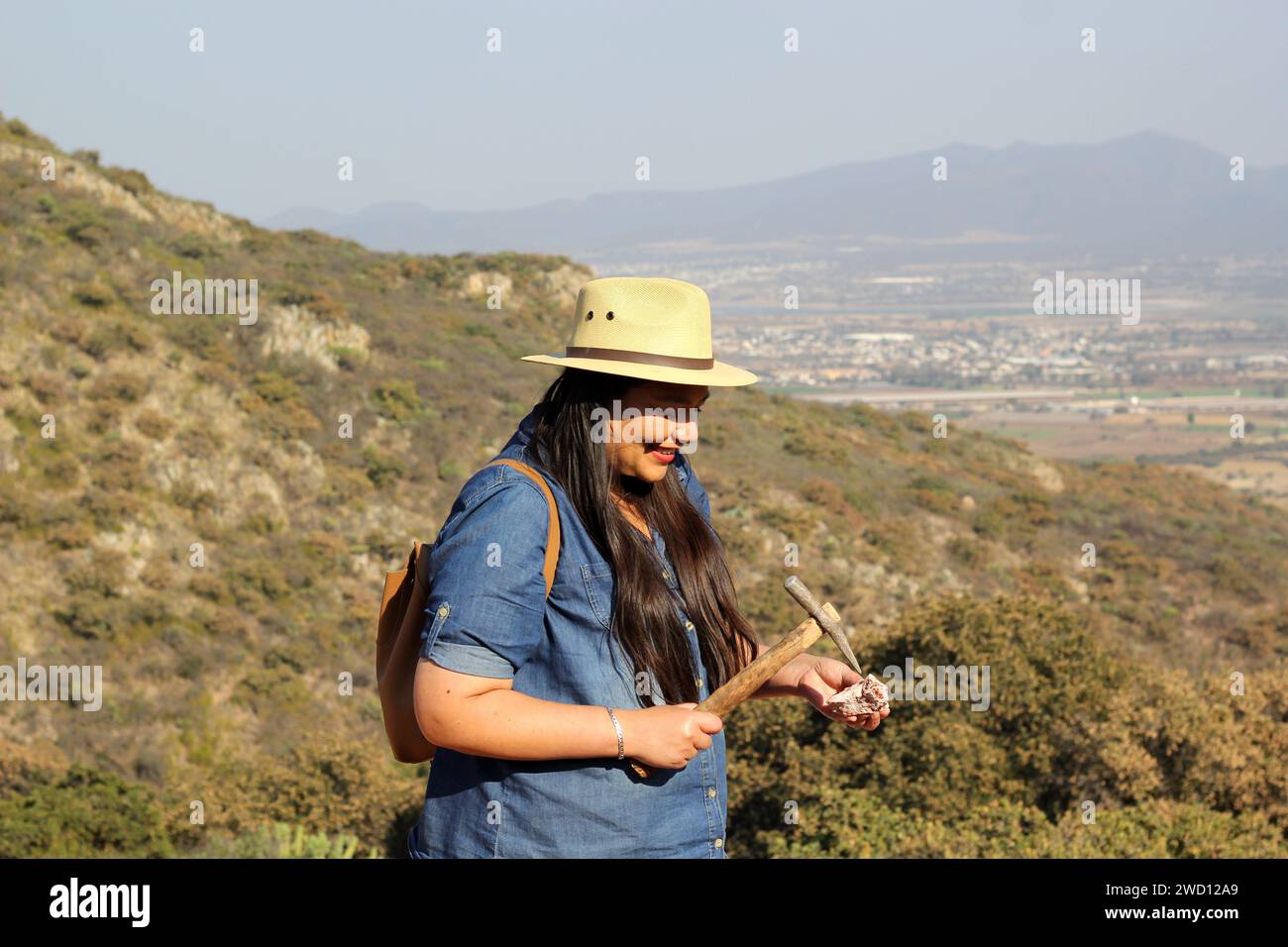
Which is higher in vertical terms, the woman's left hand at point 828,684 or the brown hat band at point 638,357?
the brown hat band at point 638,357

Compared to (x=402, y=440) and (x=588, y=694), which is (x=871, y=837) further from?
(x=402, y=440)

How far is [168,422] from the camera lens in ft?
60.5

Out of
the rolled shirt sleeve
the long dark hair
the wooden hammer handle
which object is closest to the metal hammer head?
the wooden hammer handle

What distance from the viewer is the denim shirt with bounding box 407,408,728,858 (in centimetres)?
185

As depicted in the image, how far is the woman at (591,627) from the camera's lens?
6.07 ft

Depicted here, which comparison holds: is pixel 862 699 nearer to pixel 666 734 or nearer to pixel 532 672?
pixel 666 734

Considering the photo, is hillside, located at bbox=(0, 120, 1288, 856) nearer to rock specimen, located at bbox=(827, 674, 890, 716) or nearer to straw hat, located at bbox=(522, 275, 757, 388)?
rock specimen, located at bbox=(827, 674, 890, 716)

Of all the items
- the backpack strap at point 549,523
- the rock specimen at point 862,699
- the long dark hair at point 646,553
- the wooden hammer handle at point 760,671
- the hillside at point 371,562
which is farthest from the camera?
the hillside at point 371,562

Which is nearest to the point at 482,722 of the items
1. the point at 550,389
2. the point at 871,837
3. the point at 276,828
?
the point at 550,389

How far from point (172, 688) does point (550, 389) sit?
12904mm

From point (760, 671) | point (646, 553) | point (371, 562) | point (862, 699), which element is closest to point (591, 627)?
point (646, 553)

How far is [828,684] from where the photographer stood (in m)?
2.44

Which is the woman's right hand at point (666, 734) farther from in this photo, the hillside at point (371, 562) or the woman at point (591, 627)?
the hillside at point (371, 562)

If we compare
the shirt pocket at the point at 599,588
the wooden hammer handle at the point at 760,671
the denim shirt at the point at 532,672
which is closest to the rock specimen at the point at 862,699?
the wooden hammer handle at the point at 760,671
